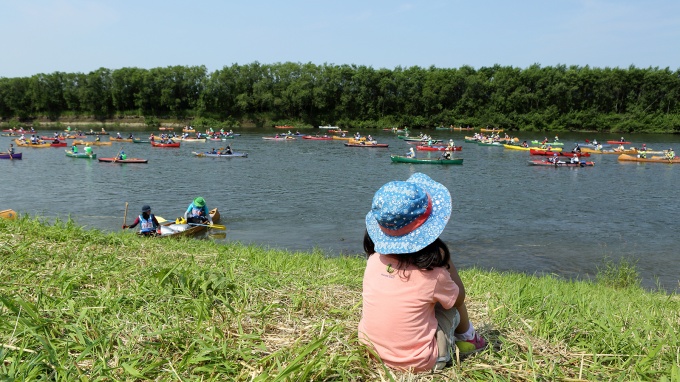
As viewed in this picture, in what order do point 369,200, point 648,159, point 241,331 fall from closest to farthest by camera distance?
point 241,331
point 369,200
point 648,159

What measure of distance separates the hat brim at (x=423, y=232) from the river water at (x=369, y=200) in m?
10.3

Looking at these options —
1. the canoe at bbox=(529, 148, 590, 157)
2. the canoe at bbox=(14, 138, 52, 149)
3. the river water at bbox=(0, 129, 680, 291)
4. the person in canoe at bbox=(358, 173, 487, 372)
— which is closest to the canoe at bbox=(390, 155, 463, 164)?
the river water at bbox=(0, 129, 680, 291)

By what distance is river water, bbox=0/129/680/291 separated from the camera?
15.1m

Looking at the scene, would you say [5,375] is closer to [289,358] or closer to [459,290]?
[289,358]

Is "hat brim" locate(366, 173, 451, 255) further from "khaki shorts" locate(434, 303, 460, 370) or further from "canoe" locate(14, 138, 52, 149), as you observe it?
"canoe" locate(14, 138, 52, 149)

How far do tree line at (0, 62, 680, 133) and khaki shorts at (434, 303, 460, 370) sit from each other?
78784mm

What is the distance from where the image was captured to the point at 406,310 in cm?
314

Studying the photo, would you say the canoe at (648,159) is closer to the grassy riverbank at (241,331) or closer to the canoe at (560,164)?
the canoe at (560,164)

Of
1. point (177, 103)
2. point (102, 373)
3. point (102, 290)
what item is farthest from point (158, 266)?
point (177, 103)

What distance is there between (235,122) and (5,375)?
81.6m

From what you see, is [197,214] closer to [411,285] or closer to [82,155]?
[411,285]

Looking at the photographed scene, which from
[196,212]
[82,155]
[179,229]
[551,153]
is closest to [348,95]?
→ [551,153]

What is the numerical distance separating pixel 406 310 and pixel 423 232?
0.52 m

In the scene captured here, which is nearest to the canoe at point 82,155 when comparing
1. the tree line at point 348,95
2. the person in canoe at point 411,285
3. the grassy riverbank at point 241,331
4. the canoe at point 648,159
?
the grassy riverbank at point 241,331
